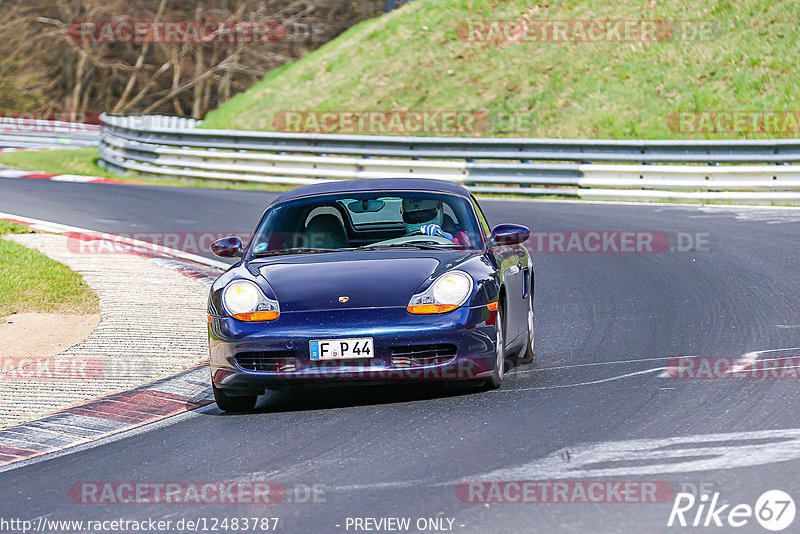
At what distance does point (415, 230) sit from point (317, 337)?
164 cm

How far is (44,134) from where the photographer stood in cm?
3981

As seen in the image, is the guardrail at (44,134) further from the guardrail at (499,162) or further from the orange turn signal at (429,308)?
the orange turn signal at (429,308)

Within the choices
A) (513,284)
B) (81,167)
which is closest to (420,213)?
(513,284)

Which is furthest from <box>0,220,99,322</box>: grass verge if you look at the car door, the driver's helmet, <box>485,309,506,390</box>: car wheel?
<box>485,309,506,390</box>: car wheel

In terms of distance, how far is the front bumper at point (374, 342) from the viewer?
22.7 feet

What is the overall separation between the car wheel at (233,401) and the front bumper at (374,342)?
0.68 feet

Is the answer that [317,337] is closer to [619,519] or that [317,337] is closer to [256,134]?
[619,519]

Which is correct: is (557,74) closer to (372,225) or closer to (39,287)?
(39,287)

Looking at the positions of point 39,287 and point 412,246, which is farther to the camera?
point 39,287

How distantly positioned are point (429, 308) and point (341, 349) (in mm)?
564

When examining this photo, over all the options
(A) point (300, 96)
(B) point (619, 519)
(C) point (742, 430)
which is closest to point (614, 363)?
(C) point (742, 430)

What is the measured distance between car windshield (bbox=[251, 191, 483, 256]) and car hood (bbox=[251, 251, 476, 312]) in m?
0.30

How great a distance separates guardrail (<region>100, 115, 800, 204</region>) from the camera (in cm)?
2003

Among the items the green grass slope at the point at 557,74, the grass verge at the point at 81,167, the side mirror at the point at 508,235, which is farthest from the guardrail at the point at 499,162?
the side mirror at the point at 508,235
